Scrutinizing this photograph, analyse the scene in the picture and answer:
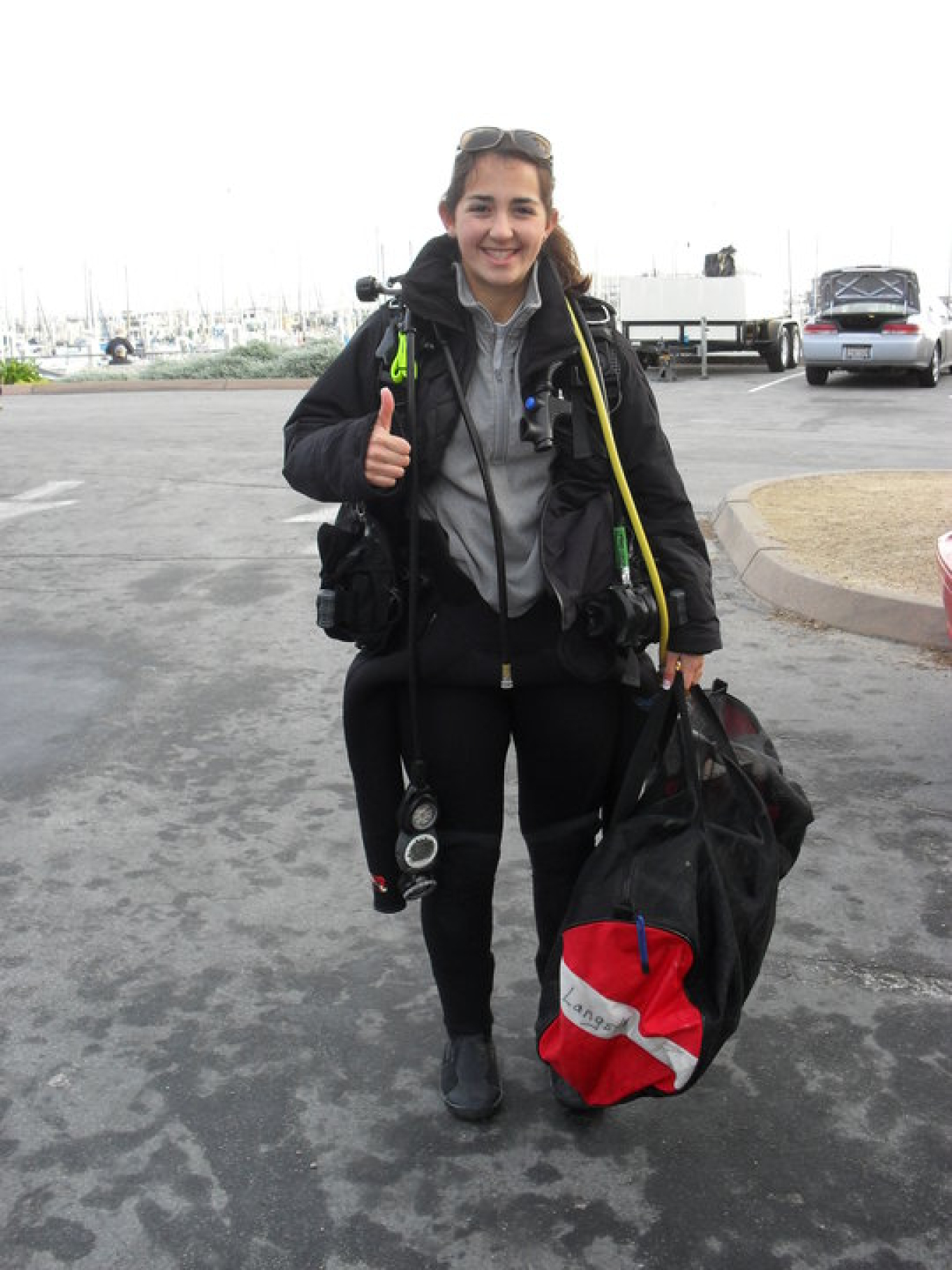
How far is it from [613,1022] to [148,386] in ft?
86.8

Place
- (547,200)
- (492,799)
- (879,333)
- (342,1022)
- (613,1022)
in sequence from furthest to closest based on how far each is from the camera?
(879,333)
(342,1022)
(492,799)
(547,200)
(613,1022)

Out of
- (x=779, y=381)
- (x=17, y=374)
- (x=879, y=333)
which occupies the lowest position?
(x=779, y=381)

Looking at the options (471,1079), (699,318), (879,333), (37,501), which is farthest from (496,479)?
(699,318)

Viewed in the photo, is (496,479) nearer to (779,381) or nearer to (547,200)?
(547,200)

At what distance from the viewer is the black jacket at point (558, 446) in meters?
2.75

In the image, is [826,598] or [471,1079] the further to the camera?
[826,598]

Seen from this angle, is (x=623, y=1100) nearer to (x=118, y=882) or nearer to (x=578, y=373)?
(x=578, y=373)

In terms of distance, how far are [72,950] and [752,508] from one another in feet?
22.2

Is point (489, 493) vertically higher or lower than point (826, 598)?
higher

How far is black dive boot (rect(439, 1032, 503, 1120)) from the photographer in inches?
119

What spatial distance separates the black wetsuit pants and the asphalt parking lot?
323 mm

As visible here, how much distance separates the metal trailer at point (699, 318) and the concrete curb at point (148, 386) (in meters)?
6.37

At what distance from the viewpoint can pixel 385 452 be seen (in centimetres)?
262

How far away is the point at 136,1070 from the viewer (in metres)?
3.20
